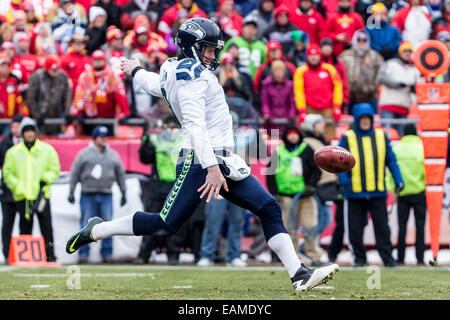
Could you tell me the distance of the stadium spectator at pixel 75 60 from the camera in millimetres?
Result: 14805

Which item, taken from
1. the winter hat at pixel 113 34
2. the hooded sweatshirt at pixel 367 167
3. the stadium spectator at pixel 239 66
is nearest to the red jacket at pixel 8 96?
the winter hat at pixel 113 34

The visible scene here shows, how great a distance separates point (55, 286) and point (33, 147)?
15.8 ft

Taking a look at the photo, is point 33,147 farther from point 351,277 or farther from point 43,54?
point 351,277

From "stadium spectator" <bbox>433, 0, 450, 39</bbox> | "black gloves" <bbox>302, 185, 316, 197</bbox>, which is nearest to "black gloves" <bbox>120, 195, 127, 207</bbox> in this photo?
"black gloves" <bbox>302, 185, 316, 197</bbox>

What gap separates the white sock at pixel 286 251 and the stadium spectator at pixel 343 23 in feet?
29.3

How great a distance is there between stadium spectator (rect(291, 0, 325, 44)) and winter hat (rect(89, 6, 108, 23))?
315cm

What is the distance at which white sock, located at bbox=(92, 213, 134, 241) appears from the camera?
733 cm

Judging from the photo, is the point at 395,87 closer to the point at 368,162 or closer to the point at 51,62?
the point at 368,162

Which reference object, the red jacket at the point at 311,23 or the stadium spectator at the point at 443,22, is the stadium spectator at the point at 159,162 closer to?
the red jacket at the point at 311,23

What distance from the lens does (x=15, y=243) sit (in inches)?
466

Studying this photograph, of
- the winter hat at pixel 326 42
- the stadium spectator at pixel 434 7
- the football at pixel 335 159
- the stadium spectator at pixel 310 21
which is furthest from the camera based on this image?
the stadium spectator at pixel 434 7

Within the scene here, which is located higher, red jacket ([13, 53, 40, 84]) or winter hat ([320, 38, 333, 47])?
winter hat ([320, 38, 333, 47])

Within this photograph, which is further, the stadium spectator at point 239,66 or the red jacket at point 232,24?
the red jacket at point 232,24

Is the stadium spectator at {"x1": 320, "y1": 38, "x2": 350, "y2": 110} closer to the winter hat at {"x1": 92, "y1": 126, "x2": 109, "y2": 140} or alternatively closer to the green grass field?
the winter hat at {"x1": 92, "y1": 126, "x2": 109, "y2": 140}
